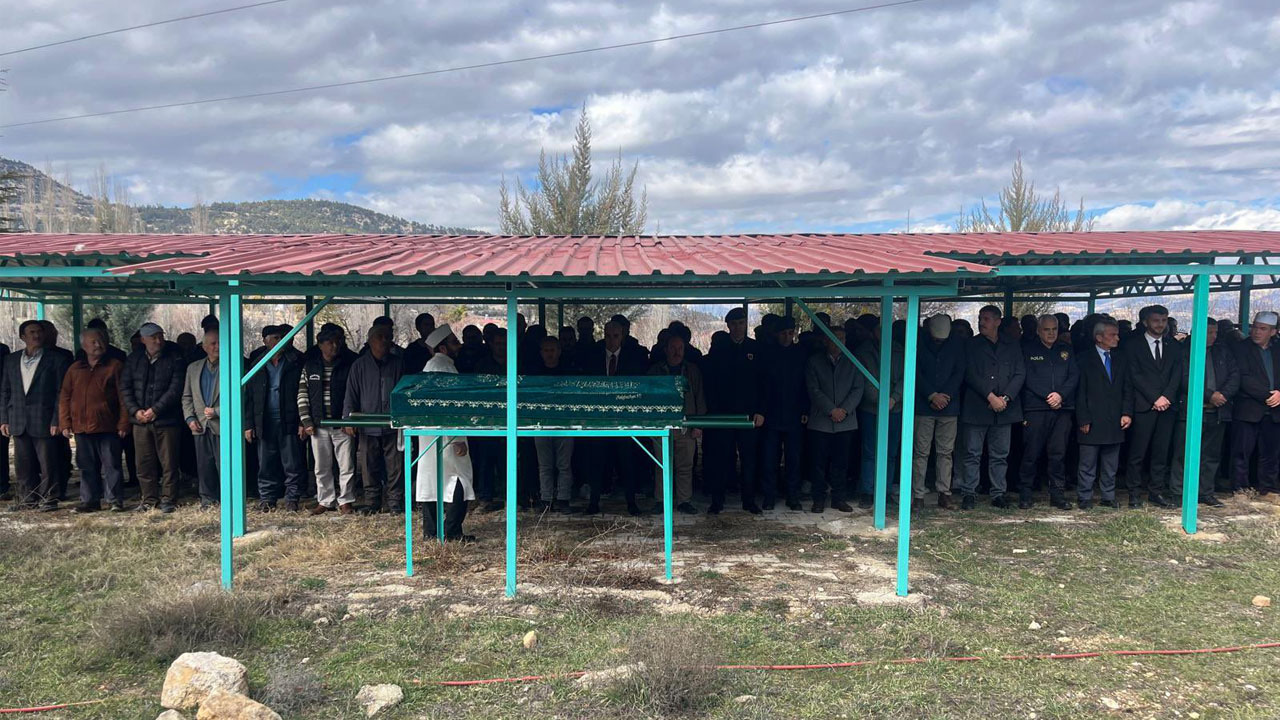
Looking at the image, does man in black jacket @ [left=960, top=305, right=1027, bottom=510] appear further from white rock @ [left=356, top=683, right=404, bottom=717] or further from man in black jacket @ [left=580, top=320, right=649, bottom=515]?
white rock @ [left=356, top=683, right=404, bottom=717]

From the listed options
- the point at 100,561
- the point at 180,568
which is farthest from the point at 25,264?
the point at 180,568

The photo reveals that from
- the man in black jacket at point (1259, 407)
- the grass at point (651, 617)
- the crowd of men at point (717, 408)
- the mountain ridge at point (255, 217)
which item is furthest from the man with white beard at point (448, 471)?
the mountain ridge at point (255, 217)

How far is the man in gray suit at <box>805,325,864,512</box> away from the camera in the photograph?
24.1 ft

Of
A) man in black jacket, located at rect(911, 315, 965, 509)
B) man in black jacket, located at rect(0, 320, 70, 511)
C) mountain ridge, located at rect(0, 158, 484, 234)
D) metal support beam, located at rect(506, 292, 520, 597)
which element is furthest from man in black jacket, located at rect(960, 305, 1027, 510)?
mountain ridge, located at rect(0, 158, 484, 234)

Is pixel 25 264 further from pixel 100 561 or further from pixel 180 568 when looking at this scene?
pixel 180 568

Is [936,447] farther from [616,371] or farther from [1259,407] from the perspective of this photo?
[1259,407]

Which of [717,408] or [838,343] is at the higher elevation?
[838,343]

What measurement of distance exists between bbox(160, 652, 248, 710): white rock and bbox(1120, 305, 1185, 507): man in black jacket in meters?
7.90

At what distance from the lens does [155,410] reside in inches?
295

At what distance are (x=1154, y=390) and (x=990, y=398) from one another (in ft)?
5.54

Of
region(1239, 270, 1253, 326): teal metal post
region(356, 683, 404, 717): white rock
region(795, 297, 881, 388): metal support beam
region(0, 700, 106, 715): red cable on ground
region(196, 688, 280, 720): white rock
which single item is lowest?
region(0, 700, 106, 715): red cable on ground

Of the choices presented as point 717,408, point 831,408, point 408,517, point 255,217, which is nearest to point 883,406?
point 831,408

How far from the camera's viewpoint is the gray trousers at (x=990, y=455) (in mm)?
7613

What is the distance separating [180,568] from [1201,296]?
8855mm
